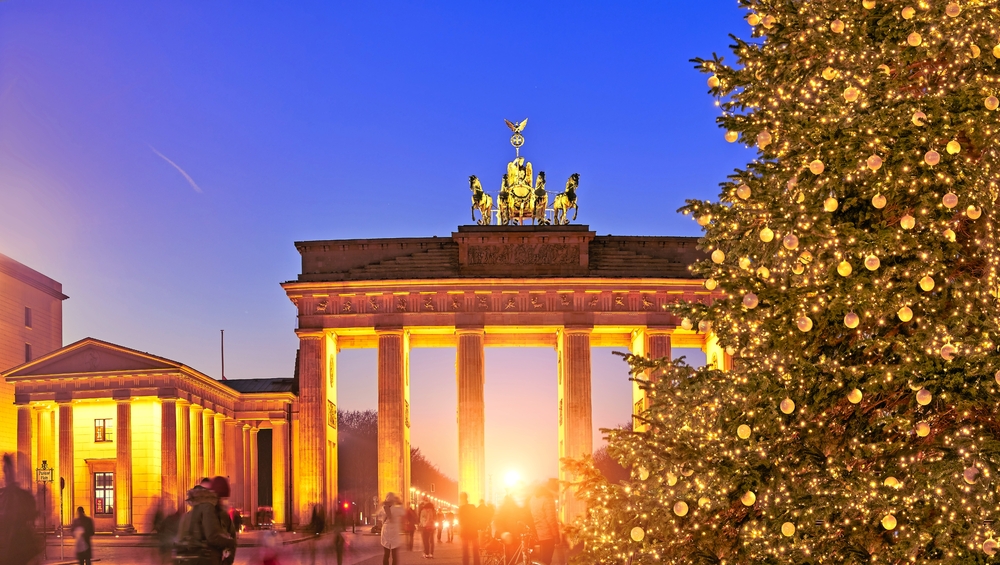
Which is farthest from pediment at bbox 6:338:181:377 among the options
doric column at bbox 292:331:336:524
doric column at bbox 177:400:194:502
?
doric column at bbox 292:331:336:524

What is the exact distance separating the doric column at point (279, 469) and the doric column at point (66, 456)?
10425 mm

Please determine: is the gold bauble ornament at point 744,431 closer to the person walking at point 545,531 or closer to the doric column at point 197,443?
the person walking at point 545,531

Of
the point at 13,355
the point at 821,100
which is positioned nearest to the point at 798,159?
the point at 821,100

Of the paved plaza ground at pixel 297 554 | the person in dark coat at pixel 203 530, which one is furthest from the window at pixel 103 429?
the person in dark coat at pixel 203 530

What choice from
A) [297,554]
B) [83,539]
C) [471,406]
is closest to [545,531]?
[83,539]

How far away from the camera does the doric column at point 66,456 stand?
52562 millimetres

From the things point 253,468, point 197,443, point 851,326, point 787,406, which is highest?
point 851,326

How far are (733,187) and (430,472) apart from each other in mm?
135102

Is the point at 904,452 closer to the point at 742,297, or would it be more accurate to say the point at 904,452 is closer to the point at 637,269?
the point at 742,297

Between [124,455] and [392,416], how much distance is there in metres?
13.4

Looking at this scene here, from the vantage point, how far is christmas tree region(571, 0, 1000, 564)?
8859mm

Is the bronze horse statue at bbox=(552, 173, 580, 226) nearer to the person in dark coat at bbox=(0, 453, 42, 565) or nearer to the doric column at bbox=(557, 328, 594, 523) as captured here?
the doric column at bbox=(557, 328, 594, 523)

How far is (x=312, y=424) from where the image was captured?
179 ft

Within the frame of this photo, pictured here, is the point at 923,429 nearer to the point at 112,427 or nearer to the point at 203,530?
the point at 203,530
